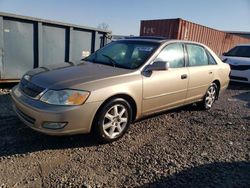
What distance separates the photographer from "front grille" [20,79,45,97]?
128 inches

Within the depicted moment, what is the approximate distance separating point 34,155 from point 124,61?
200cm

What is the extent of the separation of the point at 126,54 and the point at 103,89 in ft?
4.03

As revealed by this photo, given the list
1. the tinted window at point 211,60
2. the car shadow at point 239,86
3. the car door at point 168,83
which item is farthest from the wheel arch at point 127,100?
the car shadow at point 239,86

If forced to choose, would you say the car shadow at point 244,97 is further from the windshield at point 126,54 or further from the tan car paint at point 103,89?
the windshield at point 126,54

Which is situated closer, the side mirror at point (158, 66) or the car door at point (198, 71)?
the side mirror at point (158, 66)

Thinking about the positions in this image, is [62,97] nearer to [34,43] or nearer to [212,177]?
[212,177]

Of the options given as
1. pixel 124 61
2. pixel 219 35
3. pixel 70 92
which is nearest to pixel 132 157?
pixel 70 92

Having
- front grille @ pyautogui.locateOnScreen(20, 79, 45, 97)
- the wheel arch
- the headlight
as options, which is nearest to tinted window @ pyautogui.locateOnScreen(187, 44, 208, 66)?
the wheel arch

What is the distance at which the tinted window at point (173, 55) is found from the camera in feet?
14.2

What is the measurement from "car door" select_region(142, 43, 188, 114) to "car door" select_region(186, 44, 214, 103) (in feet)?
0.68

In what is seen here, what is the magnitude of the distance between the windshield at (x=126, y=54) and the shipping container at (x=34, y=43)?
6.70ft

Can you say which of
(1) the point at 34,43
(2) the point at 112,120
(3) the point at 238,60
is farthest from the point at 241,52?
(2) the point at 112,120

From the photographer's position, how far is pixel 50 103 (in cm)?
312

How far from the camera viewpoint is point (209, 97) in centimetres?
574
